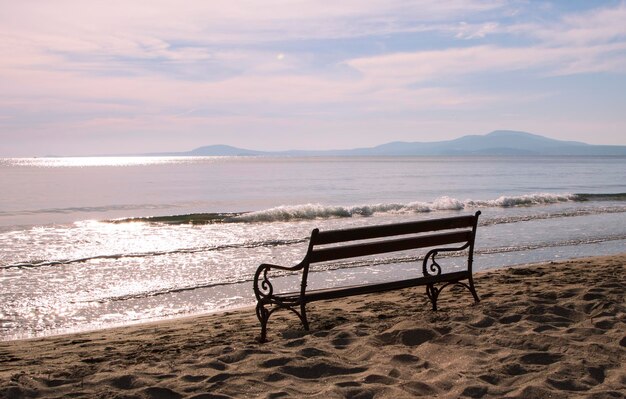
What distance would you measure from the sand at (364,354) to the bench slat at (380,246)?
79cm

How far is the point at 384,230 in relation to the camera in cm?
641

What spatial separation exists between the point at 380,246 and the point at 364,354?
61.1 inches

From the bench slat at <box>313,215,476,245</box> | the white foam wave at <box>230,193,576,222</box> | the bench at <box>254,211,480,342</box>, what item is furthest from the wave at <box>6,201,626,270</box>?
the bench slat at <box>313,215,476,245</box>

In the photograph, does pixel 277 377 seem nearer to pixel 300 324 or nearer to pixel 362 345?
pixel 362 345

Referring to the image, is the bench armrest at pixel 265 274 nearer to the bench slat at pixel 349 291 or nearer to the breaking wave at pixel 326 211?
the bench slat at pixel 349 291

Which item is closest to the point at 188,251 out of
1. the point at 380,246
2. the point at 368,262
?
the point at 368,262

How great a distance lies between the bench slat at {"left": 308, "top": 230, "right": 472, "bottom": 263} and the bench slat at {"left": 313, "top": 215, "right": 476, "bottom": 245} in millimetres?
100

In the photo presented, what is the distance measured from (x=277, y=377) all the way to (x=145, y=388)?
103 cm

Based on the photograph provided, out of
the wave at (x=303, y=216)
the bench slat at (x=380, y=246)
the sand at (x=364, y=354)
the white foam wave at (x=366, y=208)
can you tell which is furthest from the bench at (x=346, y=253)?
the white foam wave at (x=366, y=208)

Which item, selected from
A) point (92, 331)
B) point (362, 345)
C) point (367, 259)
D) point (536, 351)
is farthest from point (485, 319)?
point (367, 259)

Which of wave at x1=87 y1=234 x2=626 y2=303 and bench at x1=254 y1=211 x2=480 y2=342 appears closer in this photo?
bench at x1=254 y1=211 x2=480 y2=342

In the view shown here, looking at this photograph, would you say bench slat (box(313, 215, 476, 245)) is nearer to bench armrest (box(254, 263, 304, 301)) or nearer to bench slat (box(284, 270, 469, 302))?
bench armrest (box(254, 263, 304, 301))

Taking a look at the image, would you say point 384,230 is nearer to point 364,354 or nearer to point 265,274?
point 265,274

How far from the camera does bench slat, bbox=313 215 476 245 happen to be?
5.98 meters
